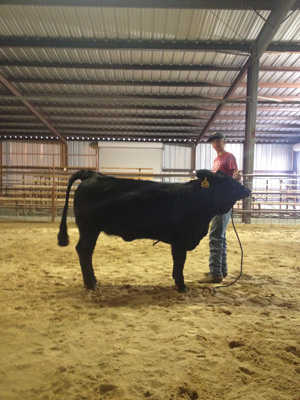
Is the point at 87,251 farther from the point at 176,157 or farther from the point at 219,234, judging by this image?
the point at 176,157

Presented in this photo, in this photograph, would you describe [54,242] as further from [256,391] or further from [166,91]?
[166,91]

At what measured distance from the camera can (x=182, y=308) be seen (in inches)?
110

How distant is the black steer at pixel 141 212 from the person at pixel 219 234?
353 mm

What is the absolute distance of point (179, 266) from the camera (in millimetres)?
3340

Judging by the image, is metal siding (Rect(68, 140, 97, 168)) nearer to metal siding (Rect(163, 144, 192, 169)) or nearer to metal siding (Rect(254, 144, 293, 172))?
metal siding (Rect(163, 144, 192, 169))

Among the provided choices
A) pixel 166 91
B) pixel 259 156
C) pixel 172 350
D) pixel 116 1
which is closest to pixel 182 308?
pixel 172 350

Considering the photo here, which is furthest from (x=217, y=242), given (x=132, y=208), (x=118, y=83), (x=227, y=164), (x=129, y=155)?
(x=129, y=155)

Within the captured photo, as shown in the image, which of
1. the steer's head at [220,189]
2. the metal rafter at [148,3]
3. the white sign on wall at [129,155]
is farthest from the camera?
the white sign on wall at [129,155]

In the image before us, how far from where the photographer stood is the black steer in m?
3.23

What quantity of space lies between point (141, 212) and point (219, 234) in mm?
1279

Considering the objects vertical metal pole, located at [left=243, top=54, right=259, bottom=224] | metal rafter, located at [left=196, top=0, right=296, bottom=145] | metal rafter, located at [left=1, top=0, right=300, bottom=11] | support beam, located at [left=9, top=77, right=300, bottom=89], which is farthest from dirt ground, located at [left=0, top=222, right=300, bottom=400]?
support beam, located at [left=9, top=77, right=300, bottom=89]

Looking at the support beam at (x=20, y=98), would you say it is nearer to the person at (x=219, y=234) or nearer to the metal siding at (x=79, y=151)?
the metal siding at (x=79, y=151)

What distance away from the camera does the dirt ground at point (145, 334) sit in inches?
63.7

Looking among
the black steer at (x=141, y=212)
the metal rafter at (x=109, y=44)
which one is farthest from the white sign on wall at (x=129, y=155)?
the black steer at (x=141, y=212)
